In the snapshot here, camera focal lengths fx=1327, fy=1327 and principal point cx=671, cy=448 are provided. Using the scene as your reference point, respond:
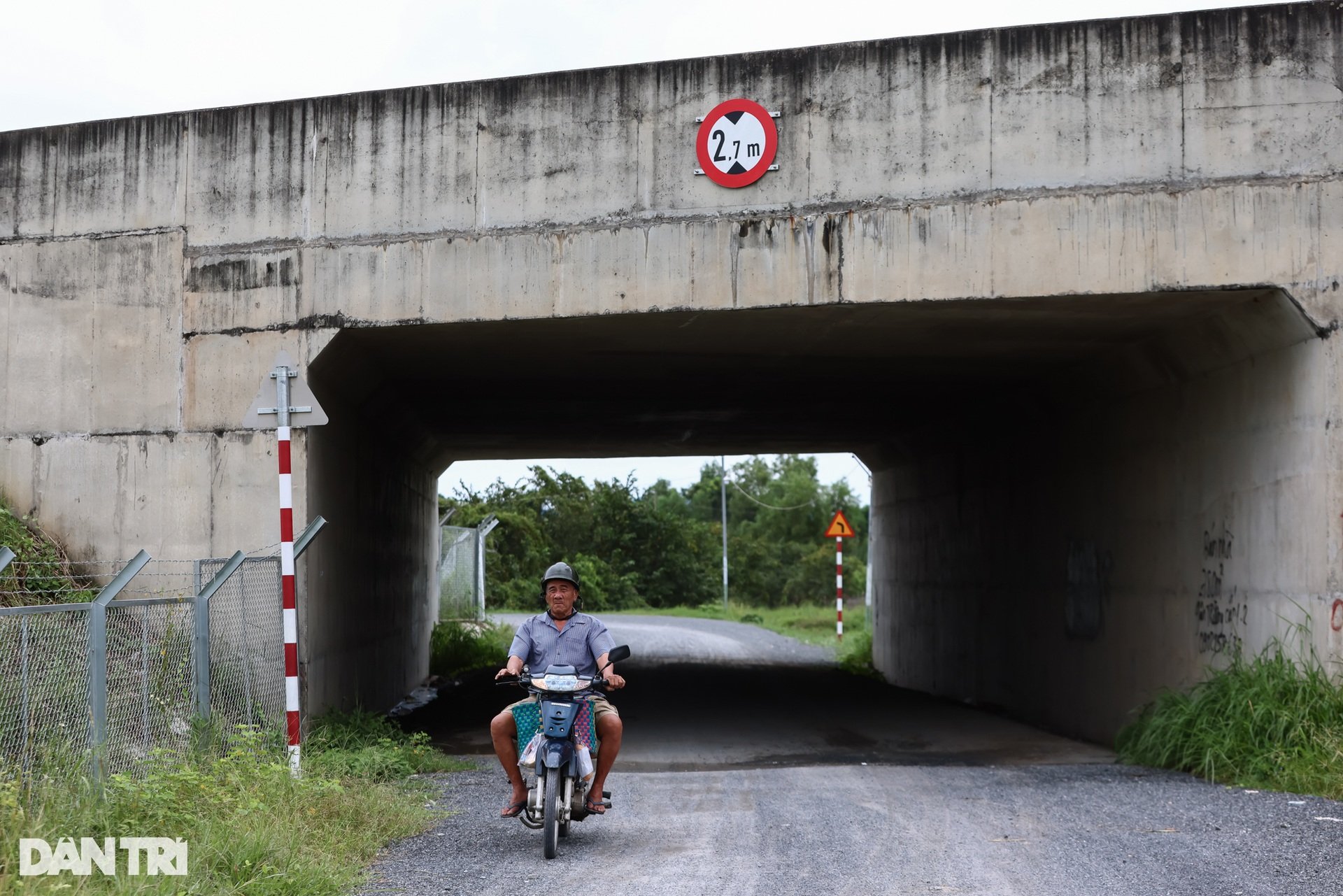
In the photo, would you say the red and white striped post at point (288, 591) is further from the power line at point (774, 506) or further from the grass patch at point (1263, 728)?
the power line at point (774, 506)

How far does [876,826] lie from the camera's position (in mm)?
7539

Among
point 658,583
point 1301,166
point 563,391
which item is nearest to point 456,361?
point 563,391

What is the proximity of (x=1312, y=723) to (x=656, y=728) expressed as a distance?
19.7ft

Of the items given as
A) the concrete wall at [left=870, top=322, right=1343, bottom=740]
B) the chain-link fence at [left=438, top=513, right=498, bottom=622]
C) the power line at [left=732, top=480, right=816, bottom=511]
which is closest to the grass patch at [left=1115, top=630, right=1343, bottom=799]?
the concrete wall at [left=870, top=322, right=1343, bottom=740]

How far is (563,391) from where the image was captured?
13.7 m

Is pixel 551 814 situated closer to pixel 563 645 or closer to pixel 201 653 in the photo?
pixel 563 645

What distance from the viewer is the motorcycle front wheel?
21.5 ft

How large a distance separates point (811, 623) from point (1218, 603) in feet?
86.4

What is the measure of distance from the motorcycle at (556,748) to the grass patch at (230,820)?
902 millimetres

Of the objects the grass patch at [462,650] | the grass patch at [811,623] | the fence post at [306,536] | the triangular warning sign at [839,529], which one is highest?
the fence post at [306,536]

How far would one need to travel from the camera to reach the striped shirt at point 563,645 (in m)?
6.98

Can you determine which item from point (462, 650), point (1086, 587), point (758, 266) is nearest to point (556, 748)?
point (758, 266)

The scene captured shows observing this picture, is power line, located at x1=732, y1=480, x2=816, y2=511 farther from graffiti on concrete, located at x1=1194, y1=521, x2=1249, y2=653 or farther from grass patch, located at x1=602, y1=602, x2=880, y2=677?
graffiti on concrete, located at x1=1194, y1=521, x2=1249, y2=653

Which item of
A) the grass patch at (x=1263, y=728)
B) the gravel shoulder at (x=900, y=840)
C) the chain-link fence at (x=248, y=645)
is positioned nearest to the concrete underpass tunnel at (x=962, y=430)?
the chain-link fence at (x=248, y=645)
